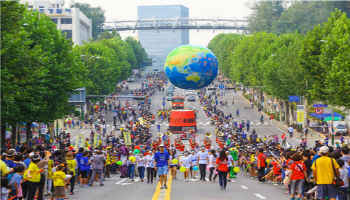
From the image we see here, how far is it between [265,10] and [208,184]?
110137 millimetres

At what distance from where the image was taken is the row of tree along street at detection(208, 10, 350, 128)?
36406 mm

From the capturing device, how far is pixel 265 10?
126500mm

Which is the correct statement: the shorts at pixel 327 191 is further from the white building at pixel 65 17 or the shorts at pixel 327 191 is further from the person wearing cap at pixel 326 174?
the white building at pixel 65 17

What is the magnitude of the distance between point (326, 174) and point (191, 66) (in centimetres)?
2737

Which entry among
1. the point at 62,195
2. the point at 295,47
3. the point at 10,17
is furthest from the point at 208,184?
the point at 295,47

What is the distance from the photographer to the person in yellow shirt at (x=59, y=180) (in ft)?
53.6

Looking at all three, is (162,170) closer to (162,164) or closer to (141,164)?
(162,164)

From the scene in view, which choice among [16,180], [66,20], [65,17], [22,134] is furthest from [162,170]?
[66,20]

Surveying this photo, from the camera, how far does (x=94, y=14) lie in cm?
14738

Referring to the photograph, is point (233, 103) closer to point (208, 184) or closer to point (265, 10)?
point (265, 10)

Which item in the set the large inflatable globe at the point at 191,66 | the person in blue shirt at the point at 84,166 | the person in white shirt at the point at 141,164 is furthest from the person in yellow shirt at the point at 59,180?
the large inflatable globe at the point at 191,66

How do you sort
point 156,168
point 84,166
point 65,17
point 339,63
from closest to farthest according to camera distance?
point 84,166, point 156,168, point 339,63, point 65,17

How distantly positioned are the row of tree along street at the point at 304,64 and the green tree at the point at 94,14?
206 feet

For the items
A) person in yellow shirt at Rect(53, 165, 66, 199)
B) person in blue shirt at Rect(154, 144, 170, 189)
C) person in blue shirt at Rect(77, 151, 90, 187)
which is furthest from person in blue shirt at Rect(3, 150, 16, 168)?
person in blue shirt at Rect(154, 144, 170, 189)
